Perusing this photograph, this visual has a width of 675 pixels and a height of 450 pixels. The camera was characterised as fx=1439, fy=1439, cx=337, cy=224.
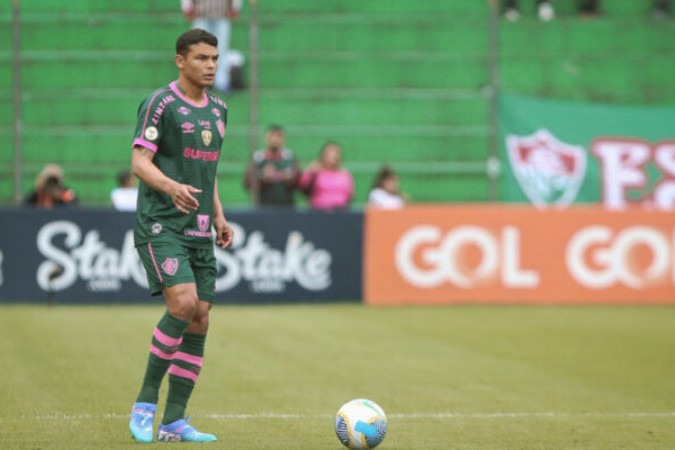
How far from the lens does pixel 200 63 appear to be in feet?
24.9

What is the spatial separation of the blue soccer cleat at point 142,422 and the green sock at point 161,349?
0.13 feet

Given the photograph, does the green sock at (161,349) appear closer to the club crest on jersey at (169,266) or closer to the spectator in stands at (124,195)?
the club crest on jersey at (169,266)

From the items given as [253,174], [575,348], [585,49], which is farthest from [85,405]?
[585,49]

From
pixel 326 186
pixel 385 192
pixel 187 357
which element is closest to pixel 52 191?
pixel 326 186

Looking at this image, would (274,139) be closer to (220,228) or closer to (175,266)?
(220,228)

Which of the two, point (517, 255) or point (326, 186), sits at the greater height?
point (326, 186)

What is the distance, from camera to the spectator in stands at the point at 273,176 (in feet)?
60.8

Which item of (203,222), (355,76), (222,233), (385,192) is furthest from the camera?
(355,76)

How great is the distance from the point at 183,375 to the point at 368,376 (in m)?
3.17

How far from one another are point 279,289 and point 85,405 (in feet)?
28.9

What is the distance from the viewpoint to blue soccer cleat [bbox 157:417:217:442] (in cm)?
762

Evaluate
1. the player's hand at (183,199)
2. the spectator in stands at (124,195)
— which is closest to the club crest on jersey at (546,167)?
the spectator in stands at (124,195)

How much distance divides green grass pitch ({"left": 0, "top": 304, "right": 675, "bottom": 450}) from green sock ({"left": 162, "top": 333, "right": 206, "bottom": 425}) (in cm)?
26

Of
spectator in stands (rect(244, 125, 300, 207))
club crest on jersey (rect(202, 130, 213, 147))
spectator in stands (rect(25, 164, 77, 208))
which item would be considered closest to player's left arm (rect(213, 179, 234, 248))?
club crest on jersey (rect(202, 130, 213, 147))
